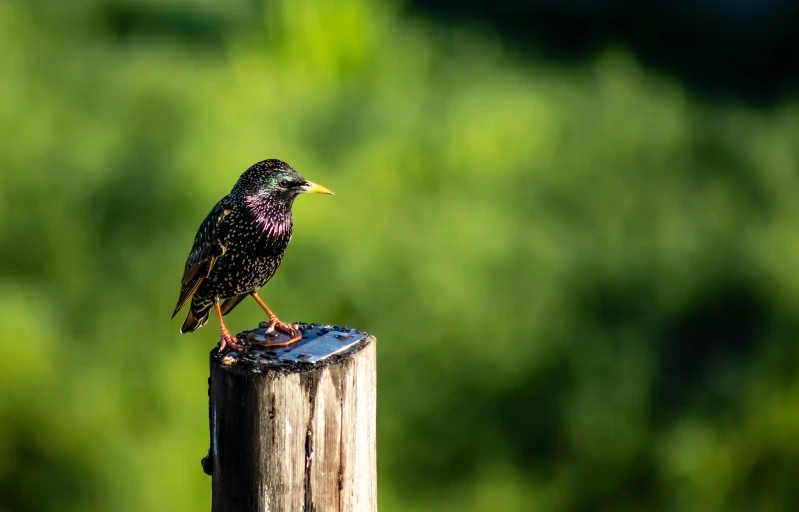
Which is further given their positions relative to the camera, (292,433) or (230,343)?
(230,343)

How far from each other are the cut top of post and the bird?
1.36 ft

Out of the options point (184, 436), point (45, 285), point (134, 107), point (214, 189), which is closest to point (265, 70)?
point (134, 107)

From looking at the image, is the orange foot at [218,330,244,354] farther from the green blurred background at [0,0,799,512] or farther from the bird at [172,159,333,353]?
the green blurred background at [0,0,799,512]

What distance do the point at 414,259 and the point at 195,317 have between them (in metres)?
3.28

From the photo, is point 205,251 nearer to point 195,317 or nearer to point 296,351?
point 195,317

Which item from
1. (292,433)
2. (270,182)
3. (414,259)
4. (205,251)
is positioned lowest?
(414,259)

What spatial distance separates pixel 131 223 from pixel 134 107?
1090 mm

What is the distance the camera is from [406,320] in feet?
22.2

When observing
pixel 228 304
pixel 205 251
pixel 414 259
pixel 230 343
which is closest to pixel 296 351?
pixel 230 343

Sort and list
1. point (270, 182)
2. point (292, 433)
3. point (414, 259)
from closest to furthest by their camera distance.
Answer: point (292, 433), point (270, 182), point (414, 259)

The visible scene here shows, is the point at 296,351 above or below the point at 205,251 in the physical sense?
below

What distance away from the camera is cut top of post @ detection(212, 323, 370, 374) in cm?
259

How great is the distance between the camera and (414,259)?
23.1ft

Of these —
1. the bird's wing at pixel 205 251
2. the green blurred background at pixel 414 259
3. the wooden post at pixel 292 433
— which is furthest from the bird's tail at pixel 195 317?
the green blurred background at pixel 414 259
